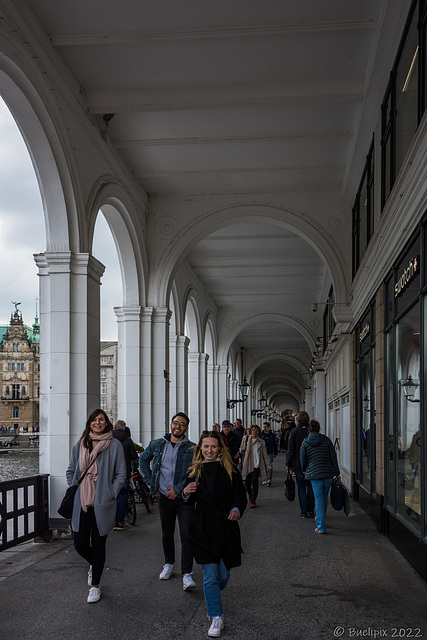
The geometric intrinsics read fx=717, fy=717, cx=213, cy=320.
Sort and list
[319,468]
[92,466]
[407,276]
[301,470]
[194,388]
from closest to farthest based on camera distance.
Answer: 1. [92,466]
2. [407,276]
3. [319,468]
4. [301,470]
5. [194,388]

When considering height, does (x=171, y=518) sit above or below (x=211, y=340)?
below

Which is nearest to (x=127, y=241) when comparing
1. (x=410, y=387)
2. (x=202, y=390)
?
(x=410, y=387)

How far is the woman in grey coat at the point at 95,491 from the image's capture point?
235 inches

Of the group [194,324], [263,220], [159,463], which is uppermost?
[263,220]

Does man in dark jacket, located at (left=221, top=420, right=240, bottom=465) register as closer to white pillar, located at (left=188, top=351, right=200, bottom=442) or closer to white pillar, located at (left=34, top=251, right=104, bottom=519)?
white pillar, located at (left=34, top=251, right=104, bottom=519)

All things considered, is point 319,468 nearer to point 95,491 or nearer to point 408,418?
point 408,418

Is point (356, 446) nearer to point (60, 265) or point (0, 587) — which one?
point (60, 265)

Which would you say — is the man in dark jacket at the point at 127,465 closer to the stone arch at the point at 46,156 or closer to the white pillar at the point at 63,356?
the white pillar at the point at 63,356

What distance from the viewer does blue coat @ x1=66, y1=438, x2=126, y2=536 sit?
19.5ft

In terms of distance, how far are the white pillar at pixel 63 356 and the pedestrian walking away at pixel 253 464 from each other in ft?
12.4

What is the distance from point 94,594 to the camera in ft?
19.6

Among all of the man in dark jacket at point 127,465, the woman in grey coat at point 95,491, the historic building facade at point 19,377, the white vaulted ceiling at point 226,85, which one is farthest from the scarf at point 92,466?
the historic building facade at point 19,377

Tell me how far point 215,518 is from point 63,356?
4909 millimetres

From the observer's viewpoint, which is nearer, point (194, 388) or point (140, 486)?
point (140, 486)
